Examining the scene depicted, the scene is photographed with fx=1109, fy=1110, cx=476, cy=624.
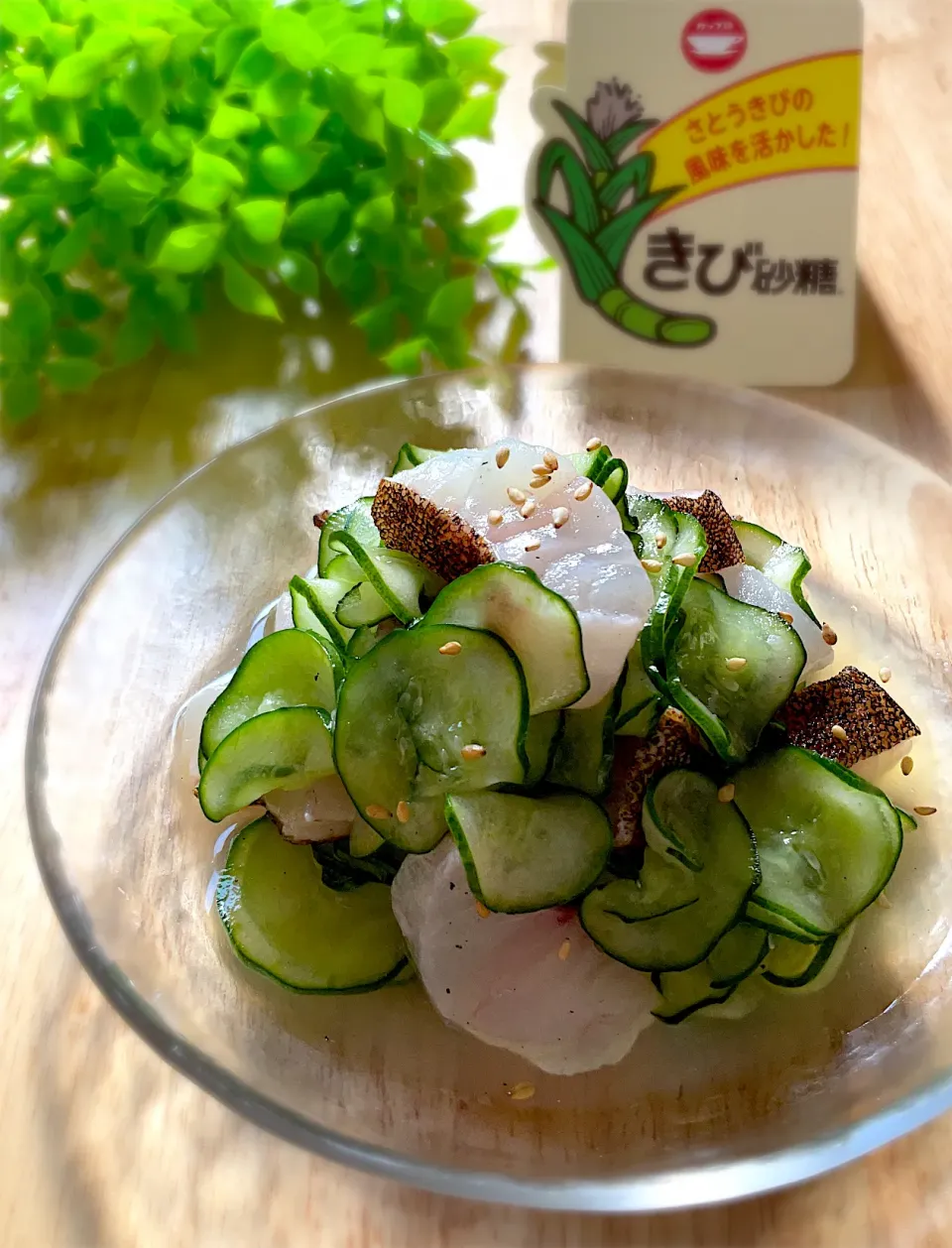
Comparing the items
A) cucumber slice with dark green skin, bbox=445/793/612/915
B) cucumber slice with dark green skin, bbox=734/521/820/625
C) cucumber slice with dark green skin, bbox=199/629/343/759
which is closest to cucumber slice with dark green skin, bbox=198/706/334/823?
cucumber slice with dark green skin, bbox=199/629/343/759

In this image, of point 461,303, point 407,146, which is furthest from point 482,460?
point 407,146

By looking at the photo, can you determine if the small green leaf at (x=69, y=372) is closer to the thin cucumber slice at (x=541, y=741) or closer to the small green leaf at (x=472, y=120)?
the small green leaf at (x=472, y=120)

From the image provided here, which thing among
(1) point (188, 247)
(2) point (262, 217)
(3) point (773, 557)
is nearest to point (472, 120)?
(2) point (262, 217)

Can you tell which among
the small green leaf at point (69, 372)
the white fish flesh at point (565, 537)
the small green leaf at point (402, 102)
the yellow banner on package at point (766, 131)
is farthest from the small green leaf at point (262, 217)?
the white fish flesh at point (565, 537)

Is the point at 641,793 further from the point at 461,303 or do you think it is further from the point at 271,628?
the point at 461,303

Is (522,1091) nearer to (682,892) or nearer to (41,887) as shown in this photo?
(682,892)
